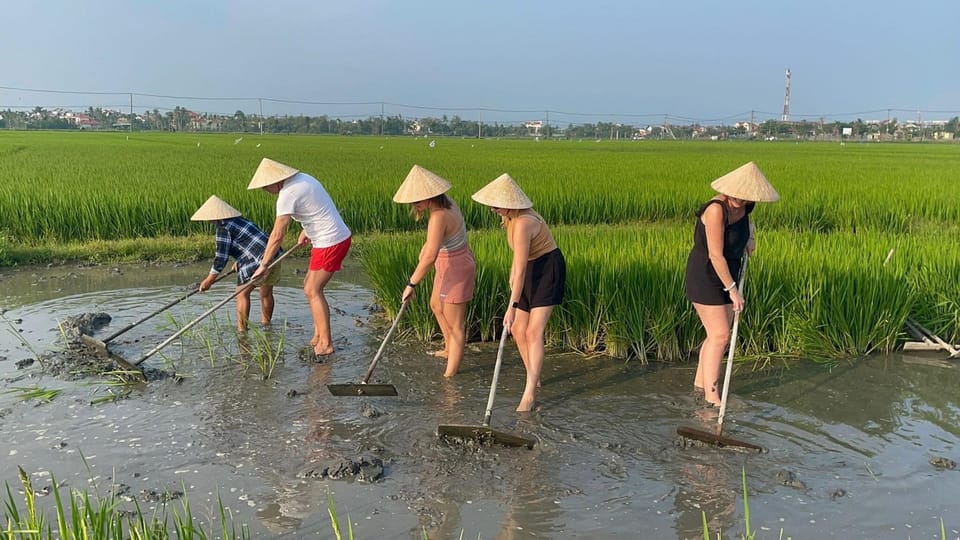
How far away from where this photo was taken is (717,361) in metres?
4.02

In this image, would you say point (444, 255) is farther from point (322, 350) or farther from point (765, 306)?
point (765, 306)

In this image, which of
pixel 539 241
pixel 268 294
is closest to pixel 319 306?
pixel 268 294

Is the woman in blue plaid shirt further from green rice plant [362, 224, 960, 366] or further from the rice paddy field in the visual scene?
green rice plant [362, 224, 960, 366]

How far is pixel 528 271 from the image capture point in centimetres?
395

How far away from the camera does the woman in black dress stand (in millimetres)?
3682

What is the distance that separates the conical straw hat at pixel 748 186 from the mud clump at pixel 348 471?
7.30ft

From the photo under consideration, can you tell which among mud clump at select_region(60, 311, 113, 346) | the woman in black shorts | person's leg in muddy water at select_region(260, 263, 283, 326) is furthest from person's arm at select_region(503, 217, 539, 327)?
mud clump at select_region(60, 311, 113, 346)

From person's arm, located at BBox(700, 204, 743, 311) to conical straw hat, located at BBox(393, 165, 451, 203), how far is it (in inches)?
56.4

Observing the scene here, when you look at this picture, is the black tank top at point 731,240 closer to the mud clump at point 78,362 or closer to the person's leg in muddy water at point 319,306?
the person's leg in muddy water at point 319,306

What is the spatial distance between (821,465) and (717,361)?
786 millimetres

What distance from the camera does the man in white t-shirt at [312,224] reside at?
4.79 meters

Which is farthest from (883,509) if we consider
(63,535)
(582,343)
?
(63,535)

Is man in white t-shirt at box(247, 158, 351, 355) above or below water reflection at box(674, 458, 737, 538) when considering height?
above

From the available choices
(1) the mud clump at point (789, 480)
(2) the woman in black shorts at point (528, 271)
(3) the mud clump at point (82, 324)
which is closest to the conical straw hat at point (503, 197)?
(2) the woman in black shorts at point (528, 271)
